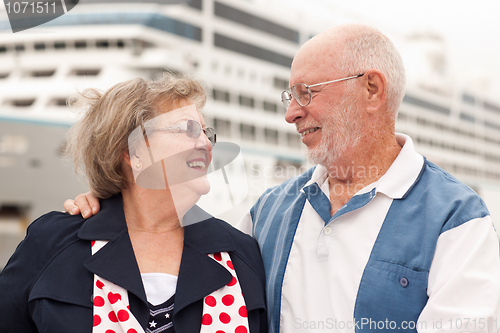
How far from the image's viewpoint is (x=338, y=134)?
2203mm

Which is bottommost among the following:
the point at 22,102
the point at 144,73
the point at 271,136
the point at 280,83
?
the point at 271,136

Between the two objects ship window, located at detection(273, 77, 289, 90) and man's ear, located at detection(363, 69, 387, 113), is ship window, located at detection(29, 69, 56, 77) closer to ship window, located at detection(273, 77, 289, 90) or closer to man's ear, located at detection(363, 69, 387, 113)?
ship window, located at detection(273, 77, 289, 90)

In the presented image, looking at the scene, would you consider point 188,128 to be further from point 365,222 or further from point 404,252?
point 404,252

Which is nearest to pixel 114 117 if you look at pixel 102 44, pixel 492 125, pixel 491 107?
pixel 102 44

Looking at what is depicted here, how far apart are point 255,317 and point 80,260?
Result: 0.73m

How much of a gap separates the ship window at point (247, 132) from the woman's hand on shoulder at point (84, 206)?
16.5 metres

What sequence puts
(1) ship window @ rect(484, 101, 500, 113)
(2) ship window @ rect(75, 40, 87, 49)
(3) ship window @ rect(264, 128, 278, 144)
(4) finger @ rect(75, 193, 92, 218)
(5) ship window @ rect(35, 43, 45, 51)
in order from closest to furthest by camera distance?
(4) finger @ rect(75, 193, 92, 218)
(5) ship window @ rect(35, 43, 45, 51)
(2) ship window @ rect(75, 40, 87, 49)
(3) ship window @ rect(264, 128, 278, 144)
(1) ship window @ rect(484, 101, 500, 113)

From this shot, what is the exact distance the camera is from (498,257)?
1.71m

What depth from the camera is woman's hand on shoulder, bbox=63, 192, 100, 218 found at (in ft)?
6.52

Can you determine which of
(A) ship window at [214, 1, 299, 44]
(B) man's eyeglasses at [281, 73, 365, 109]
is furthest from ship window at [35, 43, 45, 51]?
(B) man's eyeglasses at [281, 73, 365, 109]

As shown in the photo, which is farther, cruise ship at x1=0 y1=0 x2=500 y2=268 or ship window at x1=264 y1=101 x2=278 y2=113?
ship window at x1=264 y1=101 x2=278 y2=113

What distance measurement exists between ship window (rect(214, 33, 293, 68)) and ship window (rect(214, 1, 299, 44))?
0.82 meters

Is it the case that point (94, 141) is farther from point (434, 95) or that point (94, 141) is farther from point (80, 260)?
point (434, 95)

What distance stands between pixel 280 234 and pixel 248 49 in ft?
60.2
